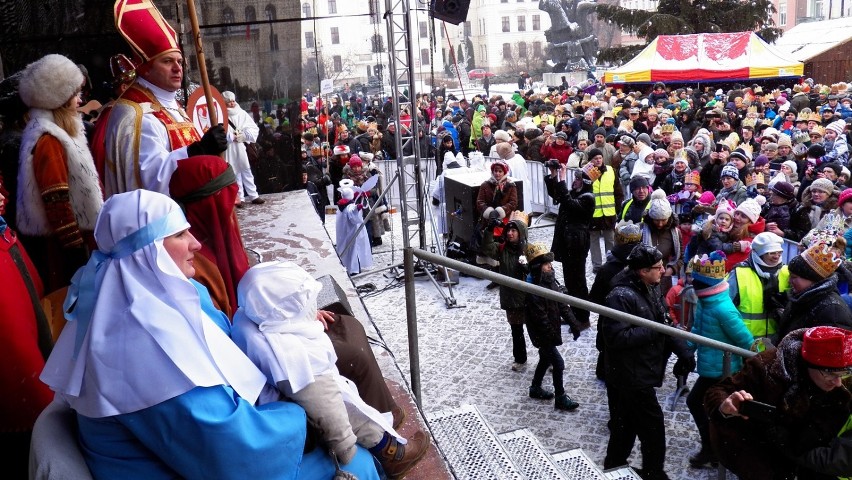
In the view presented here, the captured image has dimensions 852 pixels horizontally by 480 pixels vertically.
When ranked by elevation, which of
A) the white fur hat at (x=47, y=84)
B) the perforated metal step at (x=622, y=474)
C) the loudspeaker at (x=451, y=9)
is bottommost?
the perforated metal step at (x=622, y=474)

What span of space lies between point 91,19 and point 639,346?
497 cm

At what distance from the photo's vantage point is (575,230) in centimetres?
843

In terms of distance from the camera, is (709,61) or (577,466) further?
(709,61)

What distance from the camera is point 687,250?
23.6 ft

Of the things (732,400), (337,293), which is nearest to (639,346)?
(732,400)

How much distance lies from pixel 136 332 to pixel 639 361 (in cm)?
388

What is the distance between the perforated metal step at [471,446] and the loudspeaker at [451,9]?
18.9 ft

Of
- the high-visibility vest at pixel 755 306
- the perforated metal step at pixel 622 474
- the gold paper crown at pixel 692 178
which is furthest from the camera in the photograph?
the gold paper crown at pixel 692 178

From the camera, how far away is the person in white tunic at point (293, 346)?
208 centimetres

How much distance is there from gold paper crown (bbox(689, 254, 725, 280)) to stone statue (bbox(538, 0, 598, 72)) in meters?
55.6

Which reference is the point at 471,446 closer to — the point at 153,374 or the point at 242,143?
the point at 153,374

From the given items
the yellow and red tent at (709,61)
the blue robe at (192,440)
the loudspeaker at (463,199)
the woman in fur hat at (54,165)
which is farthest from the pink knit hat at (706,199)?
the yellow and red tent at (709,61)

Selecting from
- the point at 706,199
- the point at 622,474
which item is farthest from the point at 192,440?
the point at 706,199

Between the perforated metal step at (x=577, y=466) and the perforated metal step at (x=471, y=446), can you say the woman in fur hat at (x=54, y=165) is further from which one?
the perforated metal step at (x=577, y=466)
